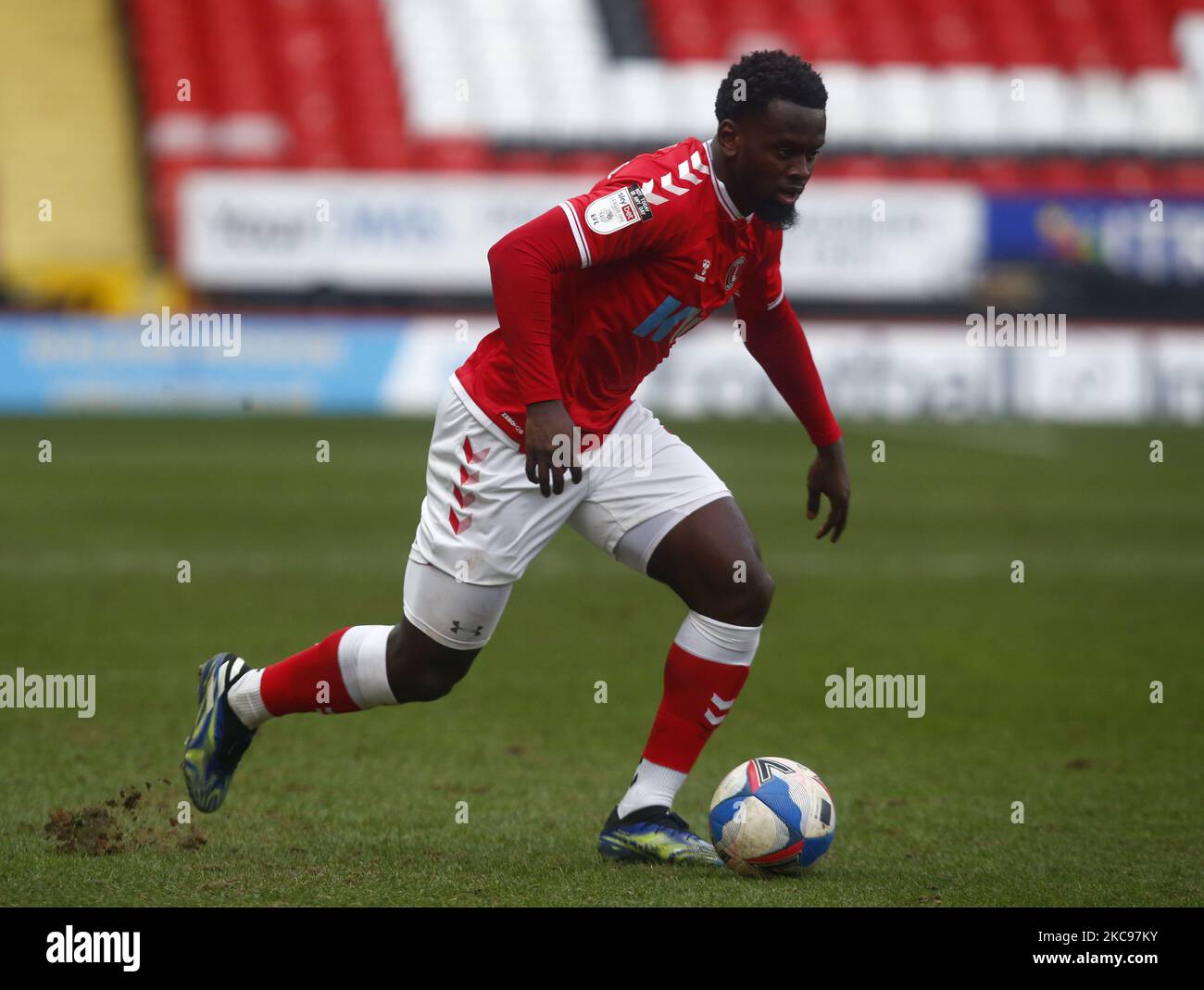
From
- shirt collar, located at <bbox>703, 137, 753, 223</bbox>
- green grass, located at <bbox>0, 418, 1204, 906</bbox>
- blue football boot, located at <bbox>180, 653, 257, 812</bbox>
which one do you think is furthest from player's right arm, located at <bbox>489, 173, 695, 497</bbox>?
blue football boot, located at <bbox>180, 653, 257, 812</bbox>

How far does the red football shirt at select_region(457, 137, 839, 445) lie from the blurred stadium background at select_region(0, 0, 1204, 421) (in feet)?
47.7

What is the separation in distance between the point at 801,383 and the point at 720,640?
37.4 inches

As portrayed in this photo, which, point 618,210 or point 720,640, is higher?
point 618,210

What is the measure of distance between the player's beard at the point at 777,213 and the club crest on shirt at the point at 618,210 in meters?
0.30

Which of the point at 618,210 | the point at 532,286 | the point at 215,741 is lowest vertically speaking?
the point at 215,741

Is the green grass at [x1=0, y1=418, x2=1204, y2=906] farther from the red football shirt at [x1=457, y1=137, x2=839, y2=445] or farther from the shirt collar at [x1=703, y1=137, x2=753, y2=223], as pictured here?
the shirt collar at [x1=703, y1=137, x2=753, y2=223]

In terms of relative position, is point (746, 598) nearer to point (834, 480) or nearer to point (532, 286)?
point (834, 480)

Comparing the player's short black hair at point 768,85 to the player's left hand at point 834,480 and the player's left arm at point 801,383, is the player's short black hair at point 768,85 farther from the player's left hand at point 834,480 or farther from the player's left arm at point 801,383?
the player's left hand at point 834,480

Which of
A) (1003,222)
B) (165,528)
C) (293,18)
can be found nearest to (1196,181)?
(1003,222)

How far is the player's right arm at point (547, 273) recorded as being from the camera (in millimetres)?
4289

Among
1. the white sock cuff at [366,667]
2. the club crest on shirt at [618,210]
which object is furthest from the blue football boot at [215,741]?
the club crest on shirt at [618,210]

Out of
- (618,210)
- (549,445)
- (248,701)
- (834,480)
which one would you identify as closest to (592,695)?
(834,480)

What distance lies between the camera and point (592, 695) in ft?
23.7

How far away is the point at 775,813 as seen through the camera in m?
4.49
